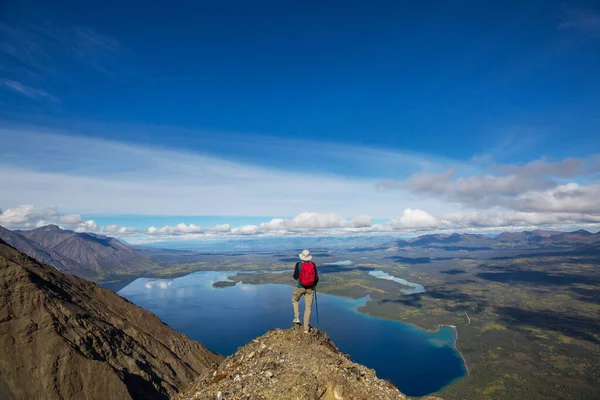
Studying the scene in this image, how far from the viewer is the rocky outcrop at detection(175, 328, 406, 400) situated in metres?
12.6

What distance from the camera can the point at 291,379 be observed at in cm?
1317

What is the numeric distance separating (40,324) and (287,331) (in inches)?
3004

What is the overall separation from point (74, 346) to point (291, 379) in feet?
251

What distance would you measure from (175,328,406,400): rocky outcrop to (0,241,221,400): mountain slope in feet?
211

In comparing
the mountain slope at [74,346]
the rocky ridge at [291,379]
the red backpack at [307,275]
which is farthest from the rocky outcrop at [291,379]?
the mountain slope at [74,346]

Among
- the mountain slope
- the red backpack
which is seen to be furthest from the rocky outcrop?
the mountain slope

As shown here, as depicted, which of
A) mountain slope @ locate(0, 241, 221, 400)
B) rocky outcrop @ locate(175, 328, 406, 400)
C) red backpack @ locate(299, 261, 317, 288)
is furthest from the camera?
mountain slope @ locate(0, 241, 221, 400)

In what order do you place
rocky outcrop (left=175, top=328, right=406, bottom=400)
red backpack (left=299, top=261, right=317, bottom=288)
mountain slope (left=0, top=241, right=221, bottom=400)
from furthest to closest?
mountain slope (left=0, top=241, right=221, bottom=400)
red backpack (left=299, top=261, right=317, bottom=288)
rocky outcrop (left=175, top=328, right=406, bottom=400)

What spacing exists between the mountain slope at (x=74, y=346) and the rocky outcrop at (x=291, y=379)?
64.4 m

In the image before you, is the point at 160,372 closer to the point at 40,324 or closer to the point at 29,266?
the point at 40,324

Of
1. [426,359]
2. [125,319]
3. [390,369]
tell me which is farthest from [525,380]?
[125,319]

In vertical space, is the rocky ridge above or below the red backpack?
below

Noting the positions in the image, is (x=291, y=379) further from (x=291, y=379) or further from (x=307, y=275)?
(x=307, y=275)

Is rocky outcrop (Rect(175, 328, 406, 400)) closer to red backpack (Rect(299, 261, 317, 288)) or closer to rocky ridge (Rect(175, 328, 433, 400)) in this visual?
rocky ridge (Rect(175, 328, 433, 400))
